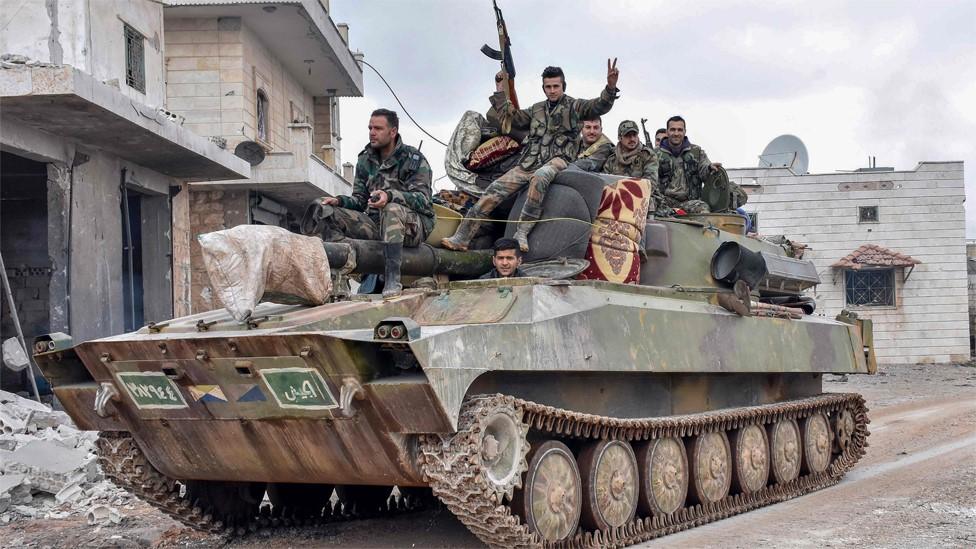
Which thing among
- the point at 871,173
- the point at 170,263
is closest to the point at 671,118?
the point at 170,263

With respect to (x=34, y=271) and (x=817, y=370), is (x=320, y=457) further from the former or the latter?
(x=34, y=271)

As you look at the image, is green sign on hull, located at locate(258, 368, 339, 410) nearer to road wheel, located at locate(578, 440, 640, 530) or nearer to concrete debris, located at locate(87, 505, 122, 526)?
road wheel, located at locate(578, 440, 640, 530)

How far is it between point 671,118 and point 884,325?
22517mm

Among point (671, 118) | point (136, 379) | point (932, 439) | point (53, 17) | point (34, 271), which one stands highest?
point (53, 17)

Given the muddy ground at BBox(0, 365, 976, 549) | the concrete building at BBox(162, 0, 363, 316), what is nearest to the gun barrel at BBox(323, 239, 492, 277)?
the muddy ground at BBox(0, 365, 976, 549)

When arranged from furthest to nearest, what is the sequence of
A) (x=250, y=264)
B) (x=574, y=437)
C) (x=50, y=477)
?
(x=50, y=477) < (x=574, y=437) < (x=250, y=264)

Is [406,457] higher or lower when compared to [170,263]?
lower

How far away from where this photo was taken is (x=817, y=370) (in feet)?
38.2

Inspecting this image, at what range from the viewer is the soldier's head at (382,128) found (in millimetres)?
9023

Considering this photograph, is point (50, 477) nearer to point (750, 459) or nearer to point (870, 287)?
point (750, 459)

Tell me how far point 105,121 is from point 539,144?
6.62 metres

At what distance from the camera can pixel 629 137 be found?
11102 mm

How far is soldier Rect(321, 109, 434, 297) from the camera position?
8.46 metres

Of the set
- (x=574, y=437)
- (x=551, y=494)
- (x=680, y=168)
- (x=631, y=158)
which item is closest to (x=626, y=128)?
(x=631, y=158)
